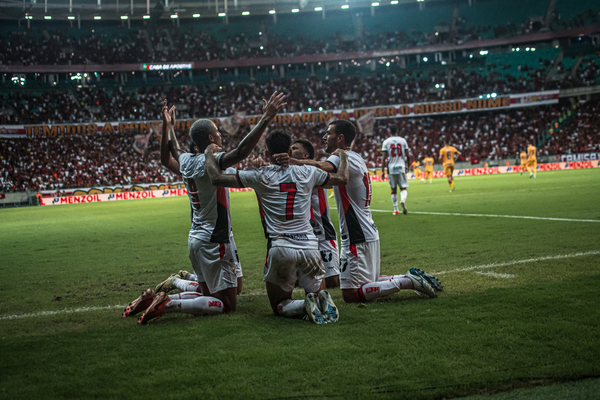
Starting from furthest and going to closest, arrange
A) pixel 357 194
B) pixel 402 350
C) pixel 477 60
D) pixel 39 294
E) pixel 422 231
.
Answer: pixel 477 60 → pixel 422 231 → pixel 39 294 → pixel 357 194 → pixel 402 350

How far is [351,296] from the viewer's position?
5.29 m

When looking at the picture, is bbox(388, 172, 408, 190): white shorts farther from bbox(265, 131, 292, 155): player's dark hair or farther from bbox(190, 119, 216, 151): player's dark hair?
bbox(265, 131, 292, 155): player's dark hair

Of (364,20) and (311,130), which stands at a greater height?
(364,20)

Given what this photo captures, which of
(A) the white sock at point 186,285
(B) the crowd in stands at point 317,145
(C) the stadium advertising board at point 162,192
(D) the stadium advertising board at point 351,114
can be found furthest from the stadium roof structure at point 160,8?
(A) the white sock at point 186,285

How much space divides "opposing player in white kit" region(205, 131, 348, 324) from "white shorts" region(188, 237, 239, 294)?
496 millimetres

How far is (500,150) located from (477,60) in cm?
1383

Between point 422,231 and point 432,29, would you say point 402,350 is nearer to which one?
point 422,231

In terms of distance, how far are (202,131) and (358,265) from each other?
7.13 ft

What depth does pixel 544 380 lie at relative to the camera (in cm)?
304

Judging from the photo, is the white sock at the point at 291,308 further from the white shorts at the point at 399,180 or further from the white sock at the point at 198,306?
the white shorts at the point at 399,180

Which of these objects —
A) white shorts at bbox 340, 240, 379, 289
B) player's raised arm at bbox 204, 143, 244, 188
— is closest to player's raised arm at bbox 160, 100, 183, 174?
player's raised arm at bbox 204, 143, 244, 188

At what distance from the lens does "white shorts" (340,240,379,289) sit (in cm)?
529

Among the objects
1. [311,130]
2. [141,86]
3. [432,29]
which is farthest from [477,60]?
[141,86]

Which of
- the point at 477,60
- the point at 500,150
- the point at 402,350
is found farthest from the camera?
the point at 477,60
